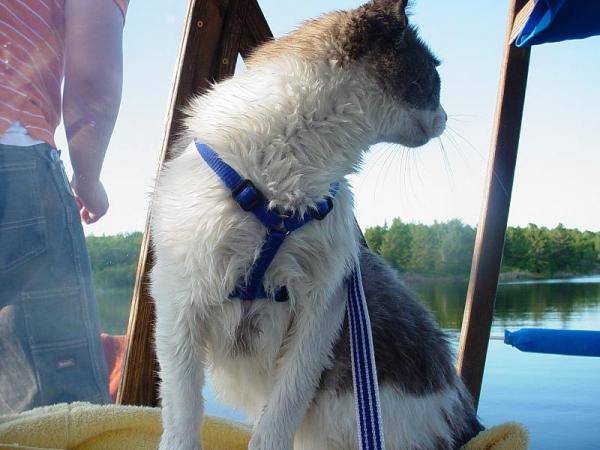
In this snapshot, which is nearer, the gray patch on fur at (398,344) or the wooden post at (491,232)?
the gray patch on fur at (398,344)

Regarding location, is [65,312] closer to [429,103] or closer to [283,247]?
[283,247]

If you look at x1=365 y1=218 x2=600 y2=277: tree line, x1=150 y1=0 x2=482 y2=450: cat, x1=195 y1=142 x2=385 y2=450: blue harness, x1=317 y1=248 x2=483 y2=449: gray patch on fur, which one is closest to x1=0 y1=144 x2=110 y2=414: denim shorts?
x1=150 y1=0 x2=482 y2=450: cat

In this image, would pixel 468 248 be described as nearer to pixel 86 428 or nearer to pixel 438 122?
pixel 438 122

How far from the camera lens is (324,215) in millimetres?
1139

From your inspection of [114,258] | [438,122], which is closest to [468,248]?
[438,122]

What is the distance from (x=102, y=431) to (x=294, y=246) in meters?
0.64

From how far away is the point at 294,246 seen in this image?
1.13m

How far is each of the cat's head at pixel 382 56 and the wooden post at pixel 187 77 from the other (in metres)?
0.40

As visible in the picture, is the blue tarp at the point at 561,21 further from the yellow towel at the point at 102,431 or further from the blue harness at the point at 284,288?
the yellow towel at the point at 102,431

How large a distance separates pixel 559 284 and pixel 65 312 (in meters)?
1.78

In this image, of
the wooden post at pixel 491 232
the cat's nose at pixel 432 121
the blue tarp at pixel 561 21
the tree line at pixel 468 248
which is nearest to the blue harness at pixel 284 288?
the cat's nose at pixel 432 121

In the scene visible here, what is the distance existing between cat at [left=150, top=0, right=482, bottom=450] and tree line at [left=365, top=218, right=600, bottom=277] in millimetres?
637

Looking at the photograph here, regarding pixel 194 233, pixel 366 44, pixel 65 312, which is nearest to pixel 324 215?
pixel 194 233

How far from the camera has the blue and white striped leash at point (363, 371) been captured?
1079 mm
